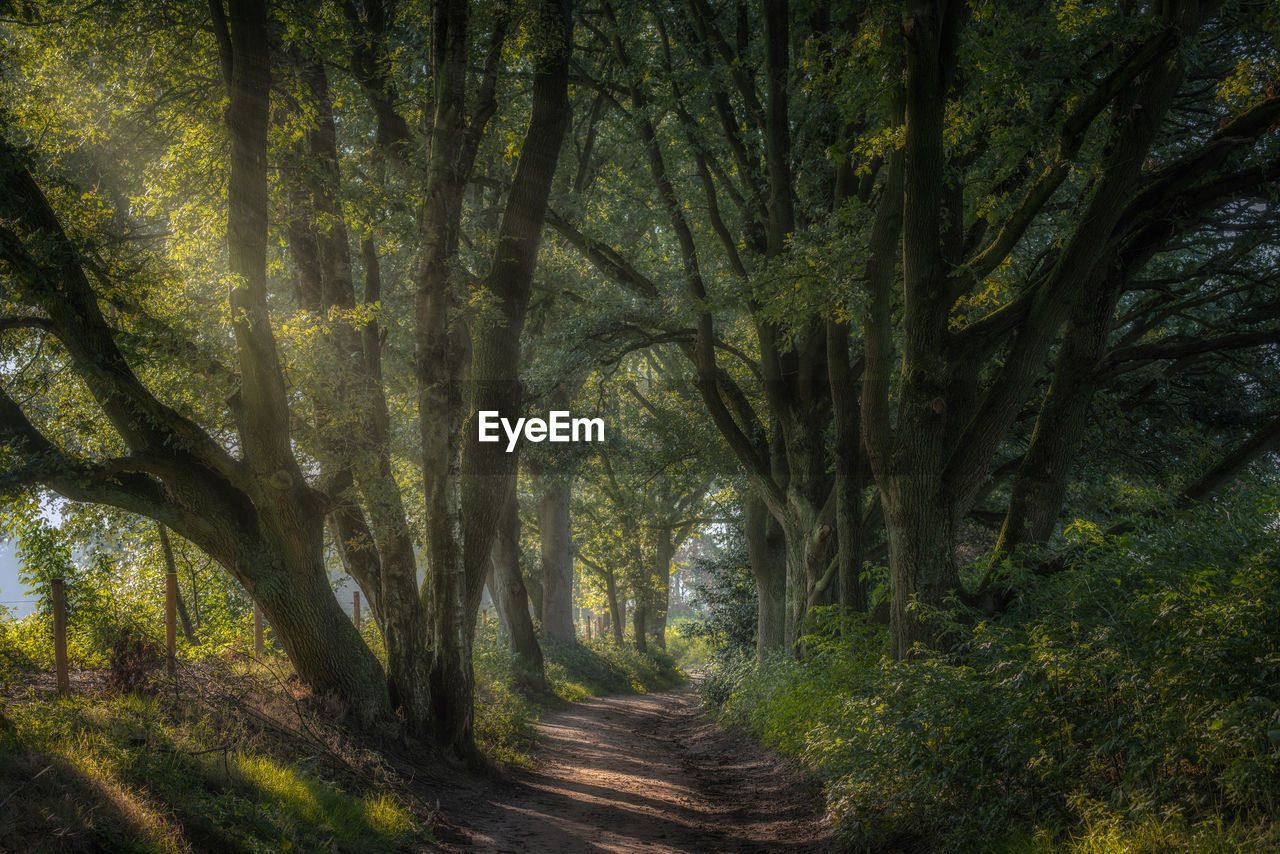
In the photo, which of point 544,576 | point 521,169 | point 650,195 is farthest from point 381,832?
point 544,576

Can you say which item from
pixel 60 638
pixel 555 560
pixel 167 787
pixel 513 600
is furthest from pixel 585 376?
pixel 555 560

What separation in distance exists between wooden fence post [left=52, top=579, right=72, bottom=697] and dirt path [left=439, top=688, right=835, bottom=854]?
3380mm

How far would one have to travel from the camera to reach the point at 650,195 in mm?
18188

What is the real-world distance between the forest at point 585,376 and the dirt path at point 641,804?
3.5 inches

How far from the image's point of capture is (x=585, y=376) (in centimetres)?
1520

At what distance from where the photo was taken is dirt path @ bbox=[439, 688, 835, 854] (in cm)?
777

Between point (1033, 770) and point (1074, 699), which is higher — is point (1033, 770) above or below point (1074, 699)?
below

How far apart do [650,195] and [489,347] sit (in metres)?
8.61

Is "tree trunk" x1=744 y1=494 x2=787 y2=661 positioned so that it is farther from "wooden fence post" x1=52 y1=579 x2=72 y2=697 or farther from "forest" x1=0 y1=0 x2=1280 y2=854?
"wooden fence post" x1=52 y1=579 x2=72 y2=697

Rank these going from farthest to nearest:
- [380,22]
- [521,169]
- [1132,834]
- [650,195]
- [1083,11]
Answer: [650,195], [380,22], [521,169], [1083,11], [1132,834]

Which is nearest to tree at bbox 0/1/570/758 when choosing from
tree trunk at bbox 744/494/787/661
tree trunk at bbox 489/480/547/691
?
tree trunk at bbox 489/480/547/691

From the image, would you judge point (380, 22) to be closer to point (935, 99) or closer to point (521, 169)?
point (521, 169)

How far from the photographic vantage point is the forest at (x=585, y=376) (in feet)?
18.4

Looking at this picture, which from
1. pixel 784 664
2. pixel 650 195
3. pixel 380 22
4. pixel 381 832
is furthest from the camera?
pixel 650 195
